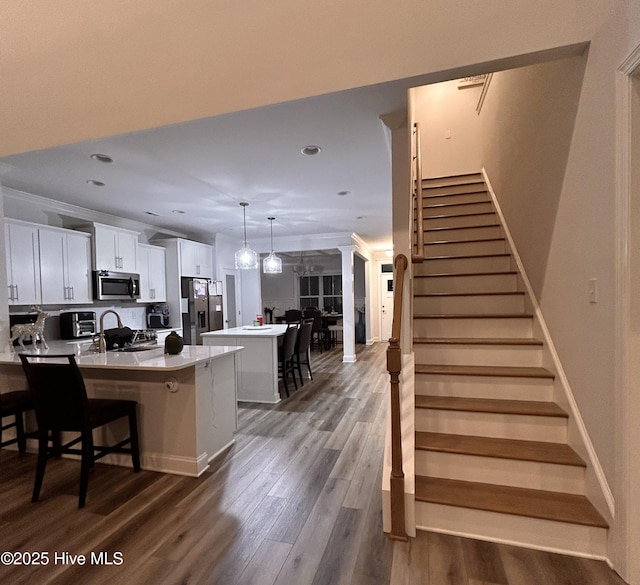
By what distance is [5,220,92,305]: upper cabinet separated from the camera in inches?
146

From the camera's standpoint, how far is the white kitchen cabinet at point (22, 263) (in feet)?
12.0

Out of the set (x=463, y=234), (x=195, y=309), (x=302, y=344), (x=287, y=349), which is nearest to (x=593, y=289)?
(x=463, y=234)

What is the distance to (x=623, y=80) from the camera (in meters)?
1.48

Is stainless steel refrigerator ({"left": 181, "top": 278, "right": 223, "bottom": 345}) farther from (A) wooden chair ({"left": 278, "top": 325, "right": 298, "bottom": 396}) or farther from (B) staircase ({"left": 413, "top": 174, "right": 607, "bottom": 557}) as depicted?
(B) staircase ({"left": 413, "top": 174, "right": 607, "bottom": 557})

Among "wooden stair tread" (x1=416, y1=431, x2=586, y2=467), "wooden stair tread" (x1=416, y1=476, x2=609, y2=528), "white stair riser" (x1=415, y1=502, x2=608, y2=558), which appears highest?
"wooden stair tread" (x1=416, y1=431, x2=586, y2=467)

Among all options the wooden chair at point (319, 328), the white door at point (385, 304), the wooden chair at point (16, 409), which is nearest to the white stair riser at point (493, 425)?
the wooden chair at point (16, 409)

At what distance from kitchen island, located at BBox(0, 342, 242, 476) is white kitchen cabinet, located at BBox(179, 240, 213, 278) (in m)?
3.37

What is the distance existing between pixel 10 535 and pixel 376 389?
3.83 metres

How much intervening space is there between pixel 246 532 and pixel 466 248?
3.19m

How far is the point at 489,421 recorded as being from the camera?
7.22 ft

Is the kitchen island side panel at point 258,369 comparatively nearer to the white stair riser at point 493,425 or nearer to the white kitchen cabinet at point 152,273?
the white kitchen cabinet at point 152,273

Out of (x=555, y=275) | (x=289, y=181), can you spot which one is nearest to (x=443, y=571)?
(x=555, y=275)

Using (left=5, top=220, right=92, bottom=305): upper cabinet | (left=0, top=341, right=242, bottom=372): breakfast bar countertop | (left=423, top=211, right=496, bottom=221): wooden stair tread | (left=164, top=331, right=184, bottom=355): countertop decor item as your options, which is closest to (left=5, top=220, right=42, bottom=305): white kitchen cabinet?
(left=5, top=220, right=92, bottom=305): upper cabinet

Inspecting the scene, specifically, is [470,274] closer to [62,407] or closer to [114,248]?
[62,407]
